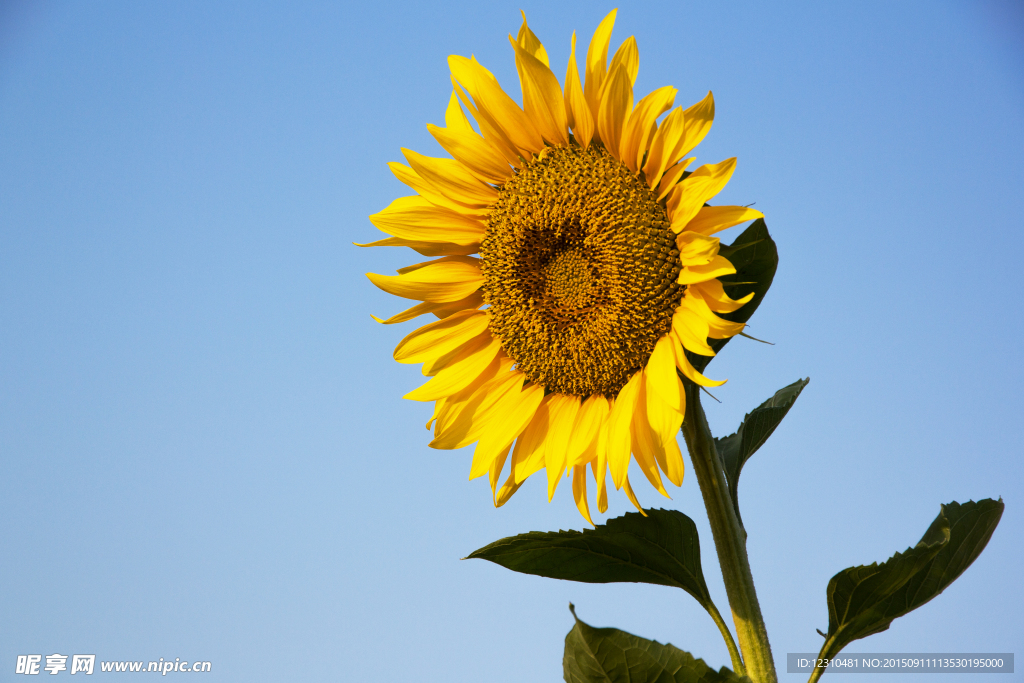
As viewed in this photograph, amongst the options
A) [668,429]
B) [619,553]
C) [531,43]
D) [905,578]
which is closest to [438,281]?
[531,43]

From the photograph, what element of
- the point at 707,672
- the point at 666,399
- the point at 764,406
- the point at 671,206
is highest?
the point at 671,206

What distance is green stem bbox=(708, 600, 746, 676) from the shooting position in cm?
224

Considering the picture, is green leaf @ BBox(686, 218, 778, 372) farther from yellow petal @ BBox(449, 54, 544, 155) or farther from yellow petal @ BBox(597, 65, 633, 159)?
yellow petal @ BBox(449, 54, 544, 155)

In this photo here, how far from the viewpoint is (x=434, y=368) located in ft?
8.34

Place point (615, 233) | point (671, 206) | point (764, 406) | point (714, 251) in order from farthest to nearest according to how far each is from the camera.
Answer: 1. point (764, 406)
2. point (615, 233)
3. point (671, 206)
4. point (714, 251)

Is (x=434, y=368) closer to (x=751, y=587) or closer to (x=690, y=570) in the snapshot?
(x=690, y=570)

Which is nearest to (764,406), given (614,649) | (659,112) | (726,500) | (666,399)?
(726,500)

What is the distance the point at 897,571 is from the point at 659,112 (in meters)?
1.47

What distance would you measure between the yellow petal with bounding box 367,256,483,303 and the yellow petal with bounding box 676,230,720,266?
77 cm

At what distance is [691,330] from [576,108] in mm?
→ 742

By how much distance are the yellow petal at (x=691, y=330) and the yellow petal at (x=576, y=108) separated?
609 mm

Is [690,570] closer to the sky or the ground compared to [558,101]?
closer to the ground

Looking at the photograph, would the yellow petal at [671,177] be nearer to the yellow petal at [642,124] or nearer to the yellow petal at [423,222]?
the yellow petal at [642,124]

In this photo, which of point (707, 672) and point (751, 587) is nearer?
point (707, 672)
